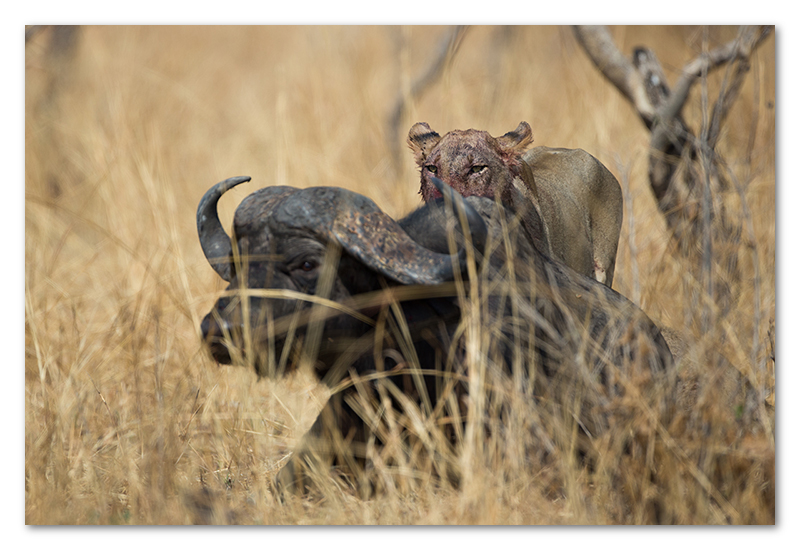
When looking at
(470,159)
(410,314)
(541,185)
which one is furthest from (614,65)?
(410,314)

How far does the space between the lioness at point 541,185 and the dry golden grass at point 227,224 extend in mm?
221

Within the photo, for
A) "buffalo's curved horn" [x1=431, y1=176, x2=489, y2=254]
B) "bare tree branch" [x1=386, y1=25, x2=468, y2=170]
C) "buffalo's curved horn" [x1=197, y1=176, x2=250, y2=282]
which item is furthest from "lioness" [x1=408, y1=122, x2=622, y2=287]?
"bare tree branch" [x1=386, y1=25, x2=468, y2=170]

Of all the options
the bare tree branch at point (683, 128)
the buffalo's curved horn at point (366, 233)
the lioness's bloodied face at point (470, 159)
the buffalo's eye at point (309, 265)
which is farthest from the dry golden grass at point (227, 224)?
the lioness's bloodied face at point (470, 159)

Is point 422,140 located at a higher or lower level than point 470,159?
higher

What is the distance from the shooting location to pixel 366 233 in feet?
9.59

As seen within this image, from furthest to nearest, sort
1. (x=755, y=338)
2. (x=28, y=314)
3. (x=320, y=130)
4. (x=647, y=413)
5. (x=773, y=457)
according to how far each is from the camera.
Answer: (x=320, y=130) < (x=28, y=314) < (x=755, y=338) < (x=773, y=457) < (x=647, y=413)

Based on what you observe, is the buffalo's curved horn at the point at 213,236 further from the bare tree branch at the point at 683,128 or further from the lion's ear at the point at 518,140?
the bare tree branch at the point at 683,128

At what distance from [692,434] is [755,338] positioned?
693mm

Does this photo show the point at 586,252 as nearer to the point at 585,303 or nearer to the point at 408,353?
the point at 585,303

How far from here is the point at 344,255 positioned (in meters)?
3.00

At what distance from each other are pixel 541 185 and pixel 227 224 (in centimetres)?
330

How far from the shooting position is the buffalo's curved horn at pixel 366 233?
2906mm

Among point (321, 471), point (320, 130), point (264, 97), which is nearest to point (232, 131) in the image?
point (264, 97)

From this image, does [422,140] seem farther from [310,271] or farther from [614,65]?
[310,271]
